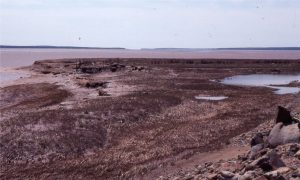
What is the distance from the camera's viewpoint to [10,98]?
129 feet

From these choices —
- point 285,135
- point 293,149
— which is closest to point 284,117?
point 285,135

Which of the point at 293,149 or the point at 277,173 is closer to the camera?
the point at 277,173

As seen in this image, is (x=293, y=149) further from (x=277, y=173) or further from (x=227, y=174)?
(x=277, y=173)

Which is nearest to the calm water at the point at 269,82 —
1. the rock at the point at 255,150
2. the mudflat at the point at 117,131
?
the mudflat at the point at 117,131

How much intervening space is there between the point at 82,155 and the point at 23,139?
9.79 feet

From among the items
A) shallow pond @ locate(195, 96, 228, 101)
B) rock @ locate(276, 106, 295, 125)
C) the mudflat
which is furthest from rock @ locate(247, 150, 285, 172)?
shallow pond @ locate(195, 96, 228, 101)

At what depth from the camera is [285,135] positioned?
16.1 m

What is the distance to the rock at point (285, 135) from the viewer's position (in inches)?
615

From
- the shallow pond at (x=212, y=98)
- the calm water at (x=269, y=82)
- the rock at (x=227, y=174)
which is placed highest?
the rock at (x=227, y=174)

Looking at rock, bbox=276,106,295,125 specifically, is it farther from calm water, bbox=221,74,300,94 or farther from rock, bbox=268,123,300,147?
calm water, bbox=221,74,300,94

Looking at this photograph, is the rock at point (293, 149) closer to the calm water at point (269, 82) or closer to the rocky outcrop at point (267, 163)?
the rocky outcrop at point (267, 163)

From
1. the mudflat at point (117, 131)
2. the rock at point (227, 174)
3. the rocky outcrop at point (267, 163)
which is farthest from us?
the mudflat at point (117, 131)

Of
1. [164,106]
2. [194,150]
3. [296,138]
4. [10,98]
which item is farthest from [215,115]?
[10,98]

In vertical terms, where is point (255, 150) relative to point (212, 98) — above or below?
above
